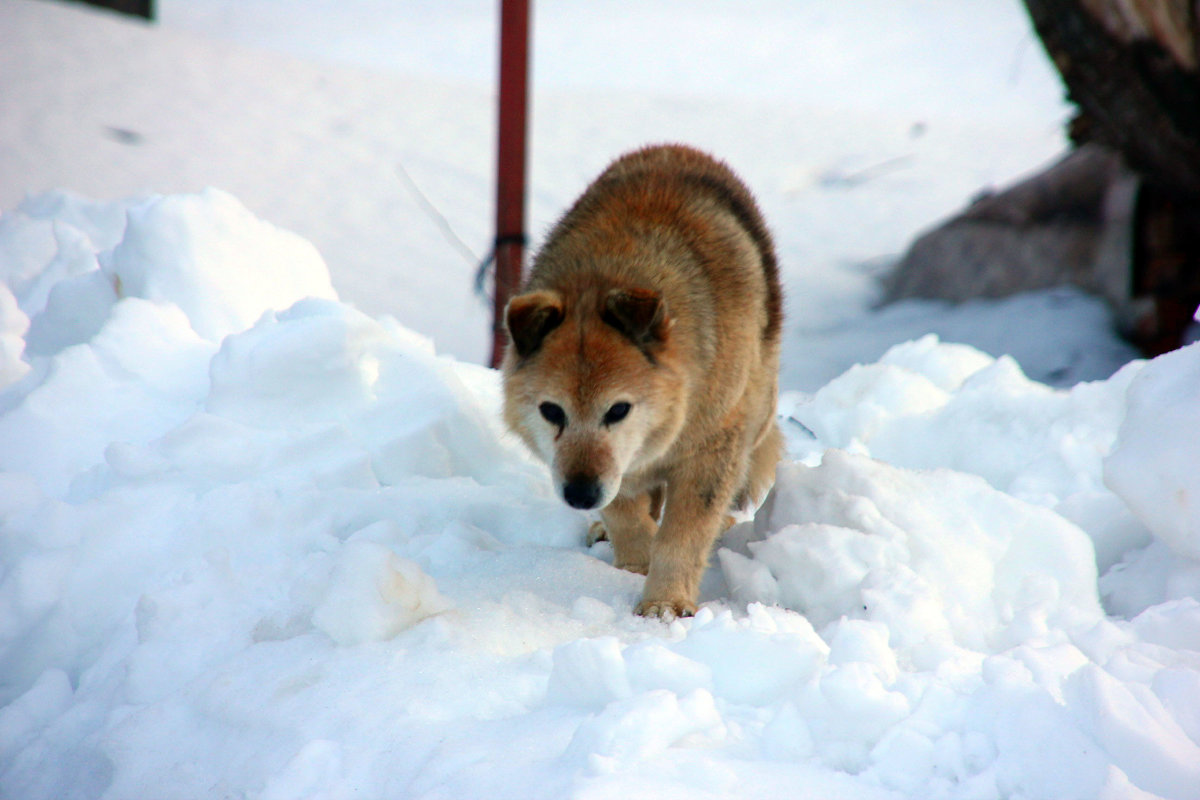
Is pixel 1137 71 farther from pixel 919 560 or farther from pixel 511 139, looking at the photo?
pixel 919 560

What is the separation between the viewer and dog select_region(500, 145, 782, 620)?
2512 mm

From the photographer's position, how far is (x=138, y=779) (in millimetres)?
1885

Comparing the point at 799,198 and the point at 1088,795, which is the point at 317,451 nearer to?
the point at 1088,795

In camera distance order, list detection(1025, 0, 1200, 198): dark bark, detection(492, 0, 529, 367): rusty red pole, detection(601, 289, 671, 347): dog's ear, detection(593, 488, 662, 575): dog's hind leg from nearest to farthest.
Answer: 1. detection(601, 289, 671, 347): dog's ear
2. detection(593, 488, 662, 575): dog's hind leg
3. detection(1025, 0, 1200, 198): dark bark
4. detection(492, 0, 529, 367): rusty red pole

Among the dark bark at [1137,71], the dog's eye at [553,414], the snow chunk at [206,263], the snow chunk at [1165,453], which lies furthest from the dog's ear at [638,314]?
the dark bark at [1137,71]

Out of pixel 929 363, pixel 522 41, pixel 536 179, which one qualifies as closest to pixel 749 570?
pixel 929 363

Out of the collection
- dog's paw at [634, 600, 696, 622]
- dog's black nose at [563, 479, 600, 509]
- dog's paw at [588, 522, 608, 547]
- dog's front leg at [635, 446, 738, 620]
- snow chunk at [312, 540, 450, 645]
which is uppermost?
dog's black nose at [563, 479, 600, 509]

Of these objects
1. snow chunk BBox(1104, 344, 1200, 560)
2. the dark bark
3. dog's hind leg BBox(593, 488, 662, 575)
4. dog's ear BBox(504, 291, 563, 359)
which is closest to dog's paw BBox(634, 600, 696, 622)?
dog's hind leg BBox(593, 488, 662, 575)

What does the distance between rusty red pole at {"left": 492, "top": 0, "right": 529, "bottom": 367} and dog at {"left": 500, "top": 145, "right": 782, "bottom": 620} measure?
219 cm

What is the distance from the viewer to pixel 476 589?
100 inches

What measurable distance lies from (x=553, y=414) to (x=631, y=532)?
680mm

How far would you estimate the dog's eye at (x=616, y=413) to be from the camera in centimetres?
252

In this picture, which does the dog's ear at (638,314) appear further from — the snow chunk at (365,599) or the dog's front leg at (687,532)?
the snow chunk at (365,599)

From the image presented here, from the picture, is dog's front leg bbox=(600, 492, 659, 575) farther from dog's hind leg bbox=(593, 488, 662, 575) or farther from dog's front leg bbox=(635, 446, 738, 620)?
dog's front leg bbox=(635, 446, 738, 620)
